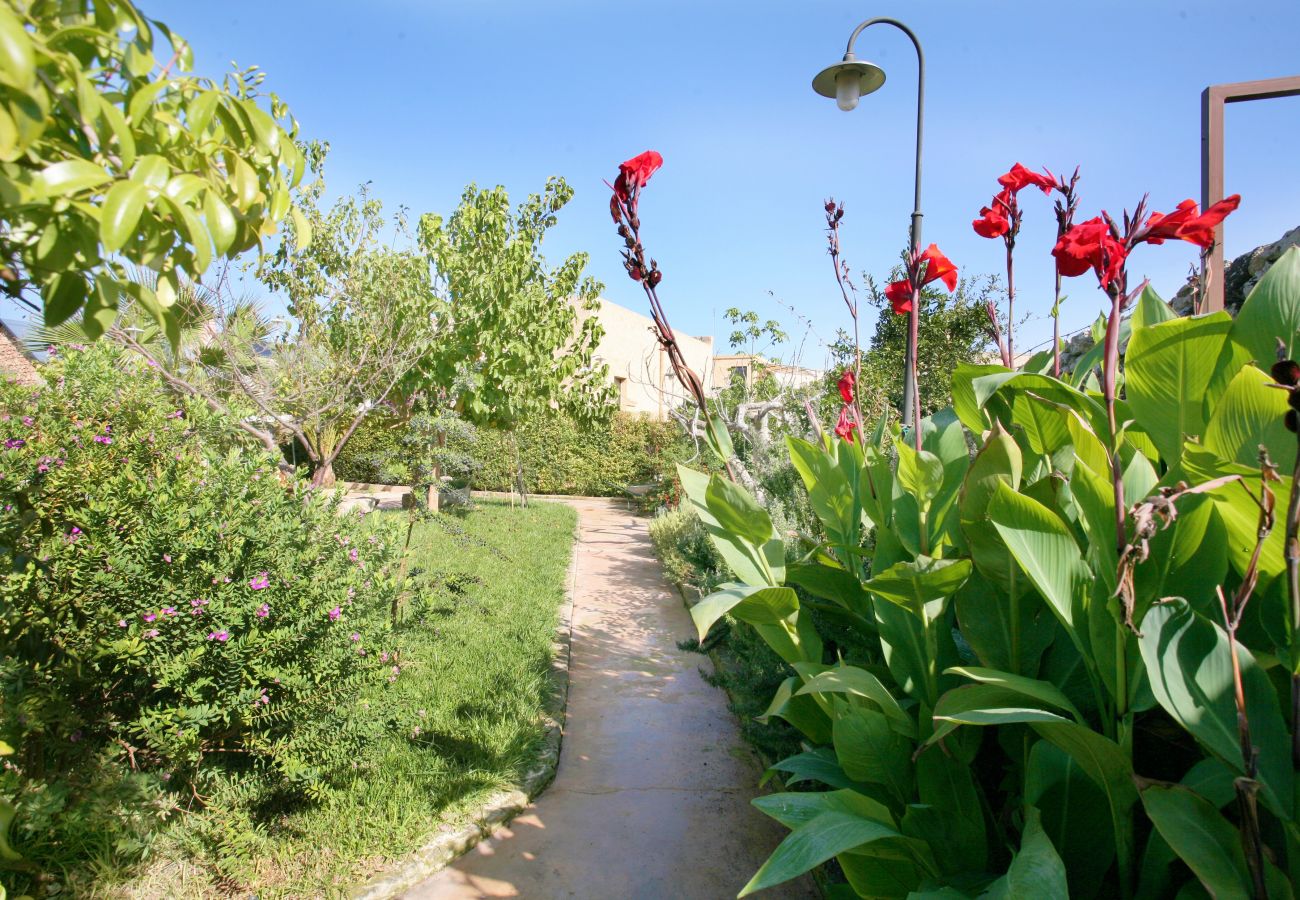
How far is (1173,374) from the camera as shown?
1.43 metres

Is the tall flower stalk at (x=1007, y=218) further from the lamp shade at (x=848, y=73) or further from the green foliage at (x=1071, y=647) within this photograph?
the lamp shade at (x=848, y=73)

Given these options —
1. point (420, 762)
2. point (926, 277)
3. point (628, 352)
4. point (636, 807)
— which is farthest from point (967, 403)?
point (628, 352)

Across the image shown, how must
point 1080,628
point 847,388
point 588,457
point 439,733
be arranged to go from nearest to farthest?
1. point 1080,628
2. point 847,388
3. point 439,733
4. point 588,457

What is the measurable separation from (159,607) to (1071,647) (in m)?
2.53

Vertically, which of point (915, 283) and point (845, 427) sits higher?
point (915, 283)

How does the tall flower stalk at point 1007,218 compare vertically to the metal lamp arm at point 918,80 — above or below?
below

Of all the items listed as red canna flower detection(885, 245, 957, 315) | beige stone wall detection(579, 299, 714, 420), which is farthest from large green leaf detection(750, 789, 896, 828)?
beige stone wall detection(579, 299, 714, 420)

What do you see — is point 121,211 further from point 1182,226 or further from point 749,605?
point 1182,226

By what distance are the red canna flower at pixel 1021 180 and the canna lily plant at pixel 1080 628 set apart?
17 mm

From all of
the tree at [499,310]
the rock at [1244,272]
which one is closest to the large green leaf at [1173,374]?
the rock at [1244,272]

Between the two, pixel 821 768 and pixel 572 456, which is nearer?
pixel 821 768

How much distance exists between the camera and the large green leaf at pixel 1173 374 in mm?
1360

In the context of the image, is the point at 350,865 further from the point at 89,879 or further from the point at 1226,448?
the point at 1226,448

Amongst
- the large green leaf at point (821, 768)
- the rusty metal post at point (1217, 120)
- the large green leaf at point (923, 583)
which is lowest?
the large green leaf at point (821, 768)
